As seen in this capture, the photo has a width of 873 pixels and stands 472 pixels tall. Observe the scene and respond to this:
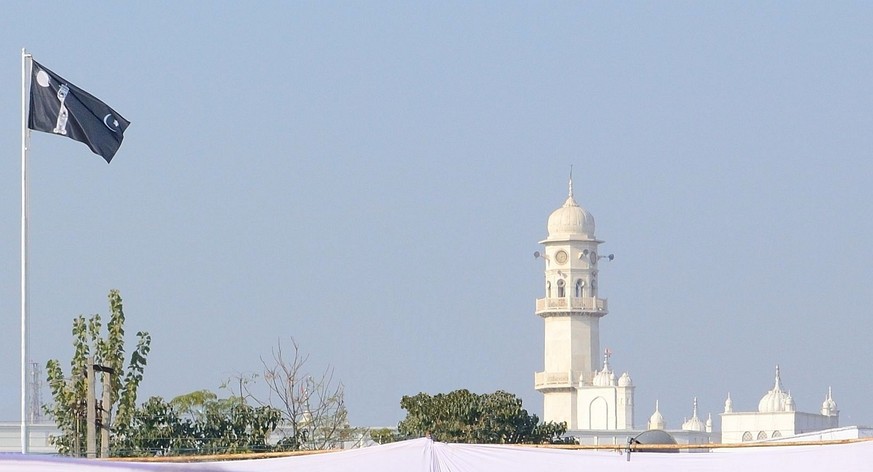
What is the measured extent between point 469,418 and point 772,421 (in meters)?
61.8

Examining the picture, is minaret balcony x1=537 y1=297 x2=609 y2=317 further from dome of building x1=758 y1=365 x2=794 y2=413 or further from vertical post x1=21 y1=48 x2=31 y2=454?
vertical post x1=21 y1=48 x2=31 y2=454

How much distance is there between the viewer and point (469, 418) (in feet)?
196

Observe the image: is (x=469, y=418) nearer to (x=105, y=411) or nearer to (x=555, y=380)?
(x=105, y=411)

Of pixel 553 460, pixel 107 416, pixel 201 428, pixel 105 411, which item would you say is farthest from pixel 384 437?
pixel 553 460

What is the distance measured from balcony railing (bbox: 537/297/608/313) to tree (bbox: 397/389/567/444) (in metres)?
66.4

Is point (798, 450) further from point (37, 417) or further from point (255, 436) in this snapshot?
point (37, 417)

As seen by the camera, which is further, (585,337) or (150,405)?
(585,337)

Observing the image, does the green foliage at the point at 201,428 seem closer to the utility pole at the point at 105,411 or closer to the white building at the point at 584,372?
the utility pole at the point at 105,411

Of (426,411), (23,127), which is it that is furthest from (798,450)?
(426,411)

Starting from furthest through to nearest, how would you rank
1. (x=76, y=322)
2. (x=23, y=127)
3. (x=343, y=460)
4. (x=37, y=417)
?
(x=37, y=417), (x=76, y=322), (x=23, y=127), (x=343, y=460)

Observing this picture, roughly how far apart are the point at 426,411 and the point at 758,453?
147 feet

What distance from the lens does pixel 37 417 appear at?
98438mm

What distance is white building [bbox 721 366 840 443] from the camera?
115375 millimetres

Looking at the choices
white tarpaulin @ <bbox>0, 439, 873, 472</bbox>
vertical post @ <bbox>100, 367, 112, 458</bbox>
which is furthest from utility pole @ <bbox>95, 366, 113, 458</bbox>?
white tarpaulin @ <bbox>0, 439, 873, 472</bbox>
